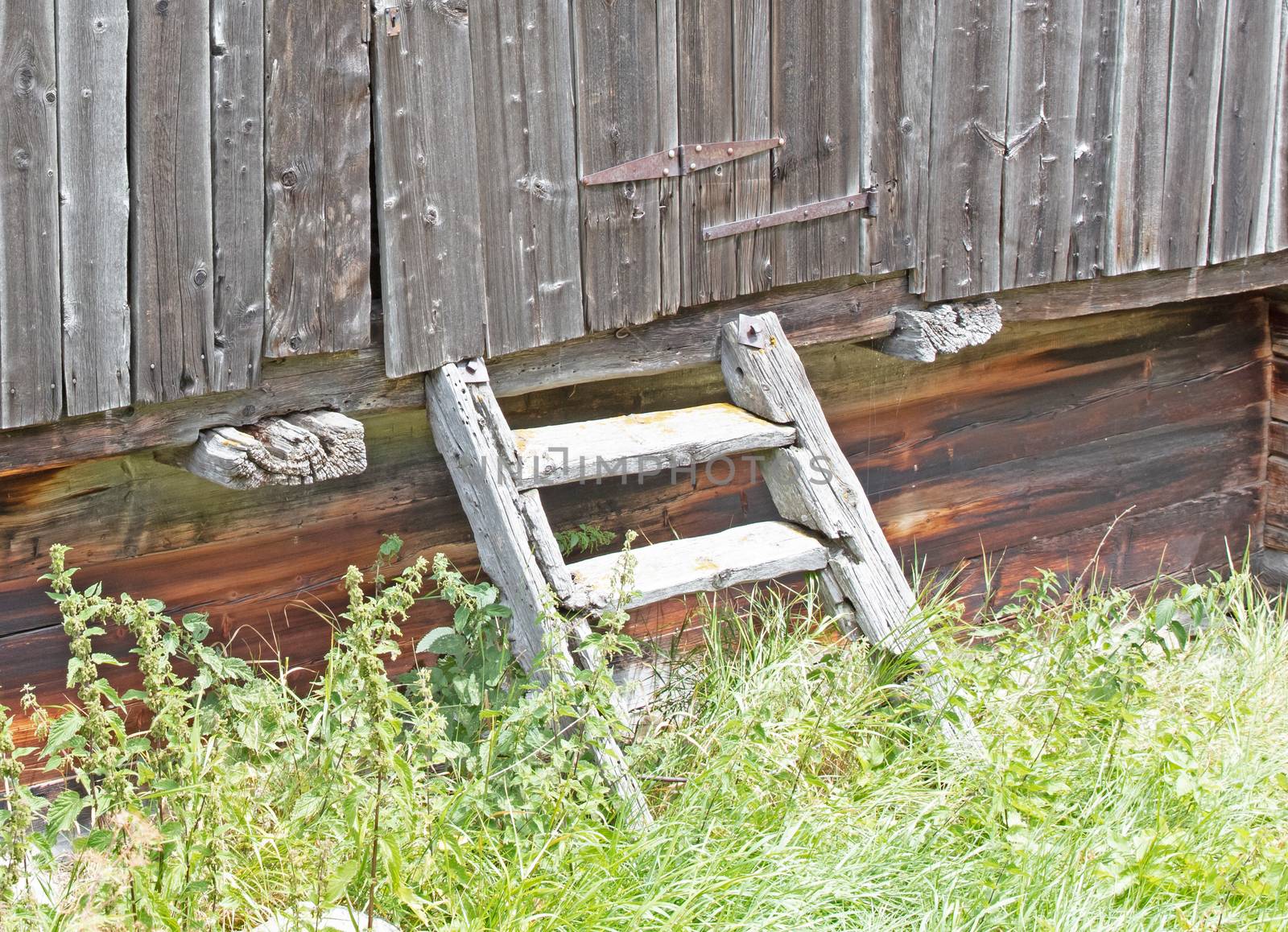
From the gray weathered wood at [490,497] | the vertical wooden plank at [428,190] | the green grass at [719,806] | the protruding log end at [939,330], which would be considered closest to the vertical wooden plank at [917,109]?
the protruding log end at [939,330]

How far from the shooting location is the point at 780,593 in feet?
13.2

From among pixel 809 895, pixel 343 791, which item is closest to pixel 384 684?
pixel 343 791

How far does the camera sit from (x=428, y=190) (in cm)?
288

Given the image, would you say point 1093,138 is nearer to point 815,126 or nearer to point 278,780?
point 815,126

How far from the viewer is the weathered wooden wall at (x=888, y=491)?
301 centimetres

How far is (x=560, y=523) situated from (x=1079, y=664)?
58.6 inches

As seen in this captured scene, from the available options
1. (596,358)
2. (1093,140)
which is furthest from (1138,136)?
(596,358)

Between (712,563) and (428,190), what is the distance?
3.61 ft

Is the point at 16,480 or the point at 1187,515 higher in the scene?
the point at 16,480

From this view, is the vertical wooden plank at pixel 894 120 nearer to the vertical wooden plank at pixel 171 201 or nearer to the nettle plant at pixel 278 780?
the nettle plant at pixel 278 780

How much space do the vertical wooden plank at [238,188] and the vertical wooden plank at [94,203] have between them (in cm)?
18

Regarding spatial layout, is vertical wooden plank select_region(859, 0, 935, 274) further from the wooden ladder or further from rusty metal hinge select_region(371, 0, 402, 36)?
rusty metal hinge select_region(371, 0, 402, 36)

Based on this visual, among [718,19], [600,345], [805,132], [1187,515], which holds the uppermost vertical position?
[718,19]

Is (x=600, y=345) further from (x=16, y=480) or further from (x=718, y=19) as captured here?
(x=16, y=480)
